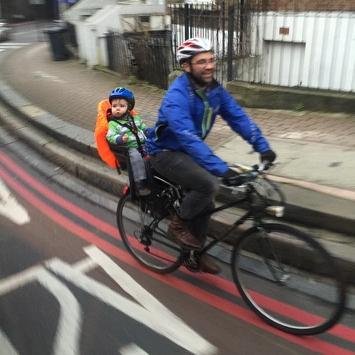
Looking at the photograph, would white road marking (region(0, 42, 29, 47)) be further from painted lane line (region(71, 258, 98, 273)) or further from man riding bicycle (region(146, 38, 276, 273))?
man riding bicycle (region(146, 38, 276, 273))

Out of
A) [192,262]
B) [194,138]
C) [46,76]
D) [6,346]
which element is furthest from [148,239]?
[46,76]

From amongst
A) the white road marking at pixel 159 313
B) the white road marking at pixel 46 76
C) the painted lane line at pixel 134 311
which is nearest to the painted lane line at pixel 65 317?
the painted lane line at pixel 134 311

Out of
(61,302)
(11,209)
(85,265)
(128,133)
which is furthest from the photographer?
(11,209)

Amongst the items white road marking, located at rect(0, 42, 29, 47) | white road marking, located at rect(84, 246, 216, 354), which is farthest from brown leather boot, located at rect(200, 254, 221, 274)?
white road marking, located at rect(0, 42, 29, 47)

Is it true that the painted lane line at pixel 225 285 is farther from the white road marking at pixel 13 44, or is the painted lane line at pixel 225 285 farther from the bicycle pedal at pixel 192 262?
the white road marking at pixel 13 44

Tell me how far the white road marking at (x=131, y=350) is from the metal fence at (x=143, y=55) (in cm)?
757

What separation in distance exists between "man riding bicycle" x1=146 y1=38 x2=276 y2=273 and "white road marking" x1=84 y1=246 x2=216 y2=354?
1.72 ft

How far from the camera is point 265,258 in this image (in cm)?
346

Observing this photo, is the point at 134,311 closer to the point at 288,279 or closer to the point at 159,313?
the point at 159,313

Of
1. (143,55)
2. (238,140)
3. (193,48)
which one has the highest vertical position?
(193,48)

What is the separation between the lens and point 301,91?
7375 millimetres

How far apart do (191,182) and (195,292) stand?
952 millimetres

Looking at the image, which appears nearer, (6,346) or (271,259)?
(6,346)

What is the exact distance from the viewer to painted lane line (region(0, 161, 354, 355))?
10.4 ft
